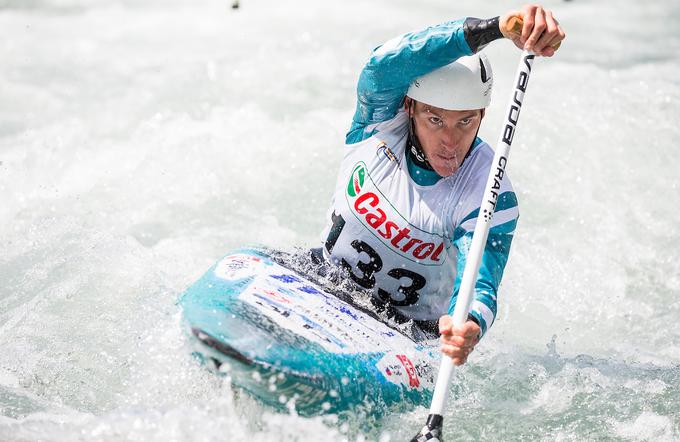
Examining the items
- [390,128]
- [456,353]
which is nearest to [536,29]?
[390,128]

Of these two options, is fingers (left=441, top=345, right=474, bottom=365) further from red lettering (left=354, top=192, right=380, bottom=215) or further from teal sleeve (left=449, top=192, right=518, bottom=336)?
red lettering (left=354, top=192, right=380, bottom=215)

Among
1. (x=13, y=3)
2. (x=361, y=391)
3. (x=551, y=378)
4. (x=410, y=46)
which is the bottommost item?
(x=13, y=3)

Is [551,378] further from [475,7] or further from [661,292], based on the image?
[475,7]

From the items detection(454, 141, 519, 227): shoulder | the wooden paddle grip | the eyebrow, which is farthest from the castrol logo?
the wooden paddle grip

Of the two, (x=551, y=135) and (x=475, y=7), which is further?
(x=475, y=7)

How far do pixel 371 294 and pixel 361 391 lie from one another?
2.03ft

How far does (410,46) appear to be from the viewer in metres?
3.56

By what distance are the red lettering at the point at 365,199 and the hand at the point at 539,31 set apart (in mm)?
917

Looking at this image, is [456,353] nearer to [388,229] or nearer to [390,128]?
[388,229]

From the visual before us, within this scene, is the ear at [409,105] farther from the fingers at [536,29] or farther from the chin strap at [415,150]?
the fingers at [536,29]

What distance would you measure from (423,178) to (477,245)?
0.56 meters

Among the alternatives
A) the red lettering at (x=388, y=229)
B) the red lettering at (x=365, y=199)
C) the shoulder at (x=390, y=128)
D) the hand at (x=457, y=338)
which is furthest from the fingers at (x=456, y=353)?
the shoulder at (x=390, y=128)

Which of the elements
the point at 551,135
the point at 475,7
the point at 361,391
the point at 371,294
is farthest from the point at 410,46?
the point at 475,7

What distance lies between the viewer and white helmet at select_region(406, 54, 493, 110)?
349 centimetres
